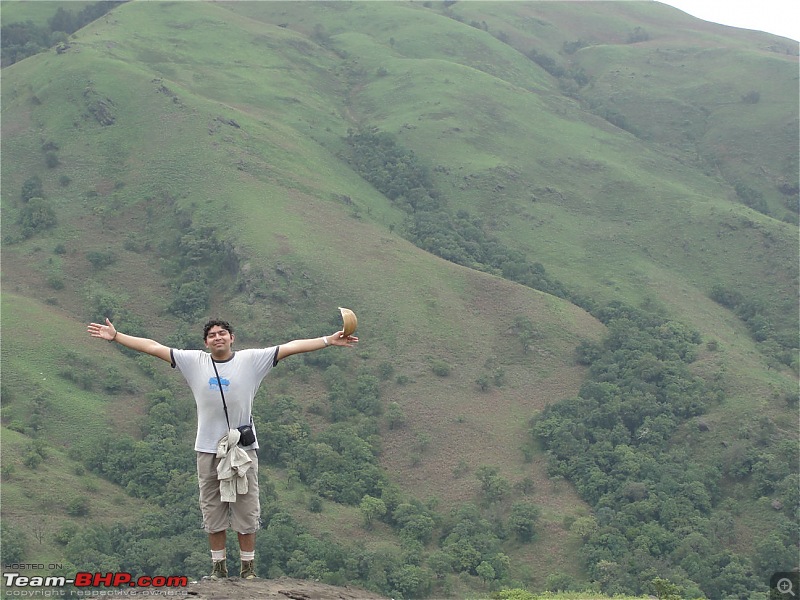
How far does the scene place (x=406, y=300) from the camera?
71.6 m

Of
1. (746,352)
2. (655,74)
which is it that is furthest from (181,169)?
(655,74)

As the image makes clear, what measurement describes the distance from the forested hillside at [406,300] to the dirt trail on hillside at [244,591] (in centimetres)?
826

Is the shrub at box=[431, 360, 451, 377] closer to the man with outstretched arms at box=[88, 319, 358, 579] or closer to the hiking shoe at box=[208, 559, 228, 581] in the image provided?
the hiking shoe at box=[208, 559, 228, 581]

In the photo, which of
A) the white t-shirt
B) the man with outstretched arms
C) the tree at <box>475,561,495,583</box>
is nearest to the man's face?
the man with outstretched arms

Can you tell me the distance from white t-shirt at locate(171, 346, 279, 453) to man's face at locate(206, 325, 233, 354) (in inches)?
5.6

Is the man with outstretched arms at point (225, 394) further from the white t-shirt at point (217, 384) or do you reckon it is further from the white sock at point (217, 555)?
the white sock at point (217, 555)

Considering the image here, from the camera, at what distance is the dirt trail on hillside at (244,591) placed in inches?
437

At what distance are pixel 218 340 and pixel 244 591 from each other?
9.88ft

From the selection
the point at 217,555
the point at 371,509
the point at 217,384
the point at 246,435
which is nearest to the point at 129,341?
the point at 217,384

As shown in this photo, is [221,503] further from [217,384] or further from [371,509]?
[371,509]

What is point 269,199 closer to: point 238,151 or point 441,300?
point 238,151

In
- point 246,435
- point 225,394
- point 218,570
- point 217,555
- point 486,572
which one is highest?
point 225,394

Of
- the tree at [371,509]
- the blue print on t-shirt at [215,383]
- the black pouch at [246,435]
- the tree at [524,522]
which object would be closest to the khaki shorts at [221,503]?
the black pouch at [246,435]

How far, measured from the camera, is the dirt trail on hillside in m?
11.1
